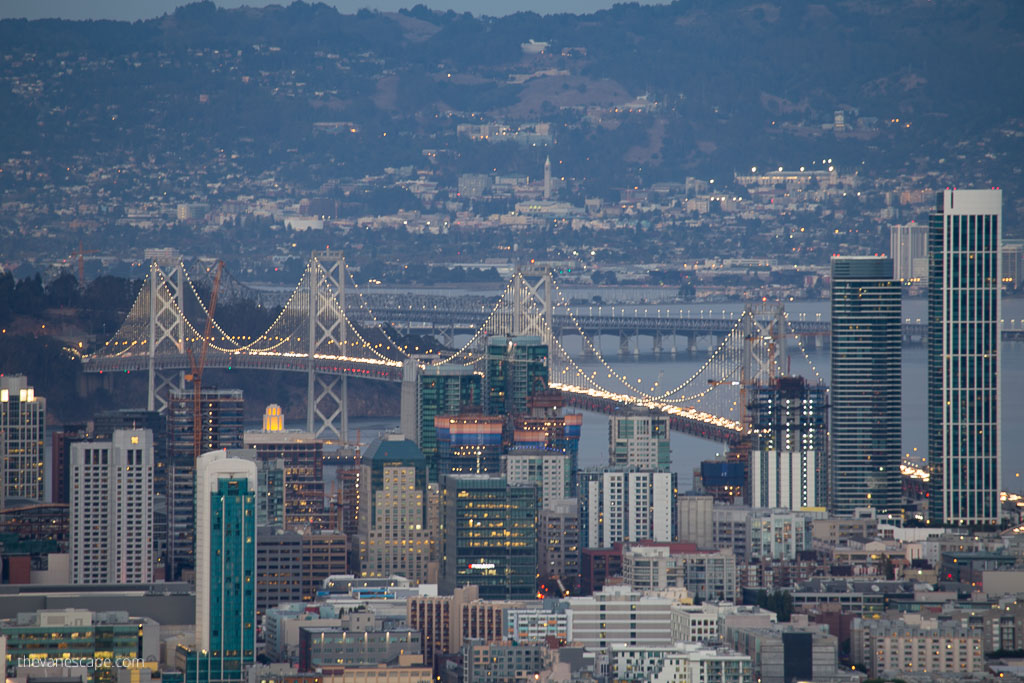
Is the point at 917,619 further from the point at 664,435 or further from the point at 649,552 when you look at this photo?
the point at 664,435

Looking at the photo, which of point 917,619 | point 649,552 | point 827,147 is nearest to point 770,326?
point 649,552

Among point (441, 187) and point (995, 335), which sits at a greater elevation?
point (441, 187)

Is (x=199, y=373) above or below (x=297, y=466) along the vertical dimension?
above

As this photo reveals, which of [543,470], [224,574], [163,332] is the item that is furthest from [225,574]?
[163,332]

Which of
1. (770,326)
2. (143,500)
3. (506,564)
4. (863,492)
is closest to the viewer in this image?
(506,564)

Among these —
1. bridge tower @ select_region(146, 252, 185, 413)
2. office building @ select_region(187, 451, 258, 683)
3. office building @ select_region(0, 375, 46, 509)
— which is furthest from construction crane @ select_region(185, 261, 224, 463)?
office building @ select_region(187, 451, 258, 683)

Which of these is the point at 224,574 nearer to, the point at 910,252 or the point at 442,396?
the point at 442,396

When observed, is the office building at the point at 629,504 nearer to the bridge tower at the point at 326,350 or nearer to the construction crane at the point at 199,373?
the construction crane at the point at 199,373

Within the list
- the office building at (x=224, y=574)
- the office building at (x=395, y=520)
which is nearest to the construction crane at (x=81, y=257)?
the office building at (x=395, y=520)
